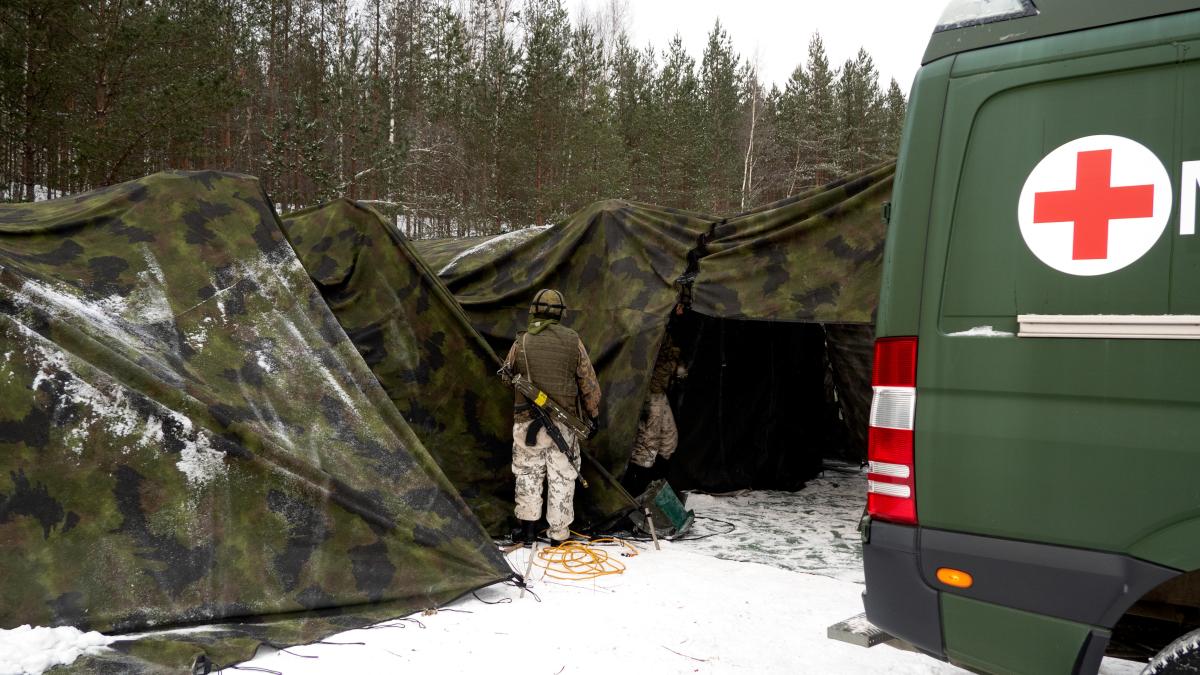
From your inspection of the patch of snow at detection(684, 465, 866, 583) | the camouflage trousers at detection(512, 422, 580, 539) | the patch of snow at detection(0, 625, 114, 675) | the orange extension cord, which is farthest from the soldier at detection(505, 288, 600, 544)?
the patch of snow at detection(0, 625, 114, 675)

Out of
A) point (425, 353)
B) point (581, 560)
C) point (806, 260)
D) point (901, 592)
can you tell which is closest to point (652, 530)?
point (581, 560)

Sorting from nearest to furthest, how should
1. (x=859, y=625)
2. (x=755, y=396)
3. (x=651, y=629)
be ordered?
1. (x=859, y=625)
2. (x=651, y=629)
3. (x=755, y=396)

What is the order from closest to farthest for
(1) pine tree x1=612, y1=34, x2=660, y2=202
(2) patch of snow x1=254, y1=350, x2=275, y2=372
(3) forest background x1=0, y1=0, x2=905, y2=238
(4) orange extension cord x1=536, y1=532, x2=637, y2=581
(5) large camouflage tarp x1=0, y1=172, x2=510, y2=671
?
1. (5) large camouflage tarp x1=0, y1=172, x2=510, y2=671
2. (2) patch of snow x1=254, y1=350, x2=275, y2=372
3. (4) orange extension cord x1=536, y1=532, x2=637, y2=581
4. (3) forest background x1=0, y1=0, x2=905, y2=238
5. (1) pine tree x1=612, y1=34, x2=660, y2=202

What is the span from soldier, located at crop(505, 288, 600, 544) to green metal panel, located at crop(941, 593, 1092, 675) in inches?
138

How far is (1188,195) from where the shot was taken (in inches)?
74.4

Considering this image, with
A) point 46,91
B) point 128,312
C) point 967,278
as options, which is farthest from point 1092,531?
point 46,91

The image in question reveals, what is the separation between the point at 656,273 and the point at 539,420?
152cm

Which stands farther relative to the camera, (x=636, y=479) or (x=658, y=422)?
(x=636, y=479)

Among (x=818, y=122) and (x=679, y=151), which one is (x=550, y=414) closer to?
(x=679, y=151)

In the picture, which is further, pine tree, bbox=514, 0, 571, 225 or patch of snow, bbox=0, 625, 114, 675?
pine tree, bbox=514, 0, 571, 225

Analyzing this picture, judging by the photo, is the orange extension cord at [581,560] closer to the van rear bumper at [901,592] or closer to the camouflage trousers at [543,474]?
the camouflage trousers at [543,474]

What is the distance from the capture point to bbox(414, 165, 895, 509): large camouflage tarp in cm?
525

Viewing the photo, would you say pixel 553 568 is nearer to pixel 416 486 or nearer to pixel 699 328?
pixel 416 486

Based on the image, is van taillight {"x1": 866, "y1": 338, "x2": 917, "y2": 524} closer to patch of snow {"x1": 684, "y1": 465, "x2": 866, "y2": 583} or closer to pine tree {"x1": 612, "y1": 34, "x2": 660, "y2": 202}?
patch of snow {"x1": 684, "y1": 465, "x2": 866, "y2": 583}
